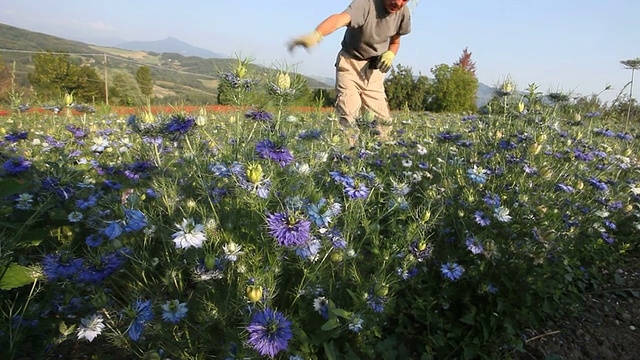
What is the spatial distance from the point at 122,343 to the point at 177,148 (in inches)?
42.5

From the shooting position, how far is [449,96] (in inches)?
703

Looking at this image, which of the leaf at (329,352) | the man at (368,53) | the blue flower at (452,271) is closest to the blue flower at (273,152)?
the leaf at (329,352)

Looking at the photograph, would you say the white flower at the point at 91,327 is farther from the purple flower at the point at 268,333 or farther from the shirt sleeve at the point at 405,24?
the shirt sleeve at the point at 405,24

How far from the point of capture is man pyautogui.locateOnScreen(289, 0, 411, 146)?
3.71 m

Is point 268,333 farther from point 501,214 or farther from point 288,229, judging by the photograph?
point 501,214

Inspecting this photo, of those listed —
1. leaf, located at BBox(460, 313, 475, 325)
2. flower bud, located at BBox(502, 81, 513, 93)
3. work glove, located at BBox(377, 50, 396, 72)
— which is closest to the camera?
leaf, located at BBox(460, 313, 475, 325)

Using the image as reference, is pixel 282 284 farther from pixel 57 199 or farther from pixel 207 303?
pixel 57 199

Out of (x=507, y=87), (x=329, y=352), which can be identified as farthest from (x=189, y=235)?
(x=507, y=87)

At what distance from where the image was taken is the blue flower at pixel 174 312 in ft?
3.79

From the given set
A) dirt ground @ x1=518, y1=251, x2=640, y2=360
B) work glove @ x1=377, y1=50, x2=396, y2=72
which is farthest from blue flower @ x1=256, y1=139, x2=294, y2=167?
work glove @ x1=377, y1=50, x2=396, y2=72

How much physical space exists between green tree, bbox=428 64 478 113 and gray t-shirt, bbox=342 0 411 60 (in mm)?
14141

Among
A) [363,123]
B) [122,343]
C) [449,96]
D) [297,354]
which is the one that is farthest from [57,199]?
[449,96]

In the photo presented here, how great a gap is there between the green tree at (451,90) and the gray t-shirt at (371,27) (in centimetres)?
1414

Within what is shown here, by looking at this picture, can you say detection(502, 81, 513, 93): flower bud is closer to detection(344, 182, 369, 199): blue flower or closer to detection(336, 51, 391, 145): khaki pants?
detection(336, 51, 391, 145): khaki pants
